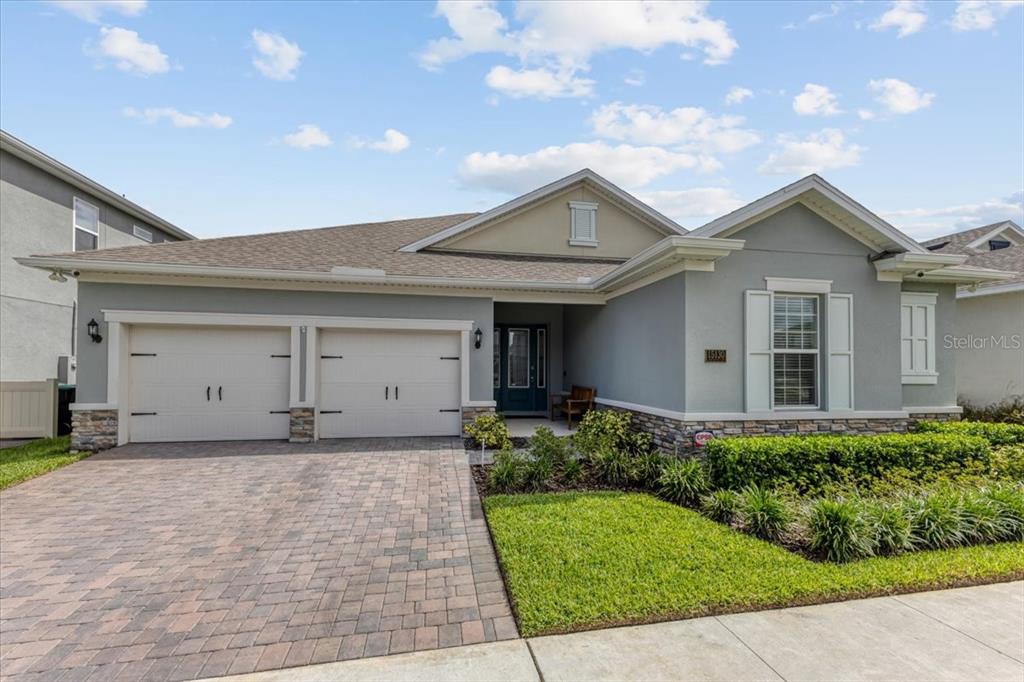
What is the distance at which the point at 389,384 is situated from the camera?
10.0m

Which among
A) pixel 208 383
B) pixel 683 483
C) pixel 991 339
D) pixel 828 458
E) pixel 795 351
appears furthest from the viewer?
pixel 991 339

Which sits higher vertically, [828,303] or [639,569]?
[828,303]

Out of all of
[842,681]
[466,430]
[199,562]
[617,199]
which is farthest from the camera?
[617,199]

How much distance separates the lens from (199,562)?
4453 mm

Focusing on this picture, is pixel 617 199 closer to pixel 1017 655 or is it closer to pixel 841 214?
pixel 841 214

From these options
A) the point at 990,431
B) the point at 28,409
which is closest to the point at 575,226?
the point at 990,431

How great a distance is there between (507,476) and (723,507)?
279 centimetres

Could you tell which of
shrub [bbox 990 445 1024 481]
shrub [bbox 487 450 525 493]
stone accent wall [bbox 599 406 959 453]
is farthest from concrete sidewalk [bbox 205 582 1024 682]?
shrub [bbox 990 445 1024 481]

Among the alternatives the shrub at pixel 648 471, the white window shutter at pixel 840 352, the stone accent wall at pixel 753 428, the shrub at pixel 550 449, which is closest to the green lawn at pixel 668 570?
the shrub at pixel 648 471

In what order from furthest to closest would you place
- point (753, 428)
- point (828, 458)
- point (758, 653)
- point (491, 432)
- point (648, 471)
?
1. point (491, 432)
2. point (753, 428)
3. point (648, 471)
4. point (828, 458)
5. point (758, 653)

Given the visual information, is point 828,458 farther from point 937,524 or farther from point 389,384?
point 389,384

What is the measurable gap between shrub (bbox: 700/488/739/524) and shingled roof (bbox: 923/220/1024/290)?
28.8ft

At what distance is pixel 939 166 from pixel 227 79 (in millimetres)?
13756

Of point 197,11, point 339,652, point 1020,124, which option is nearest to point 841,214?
point 1020,124
